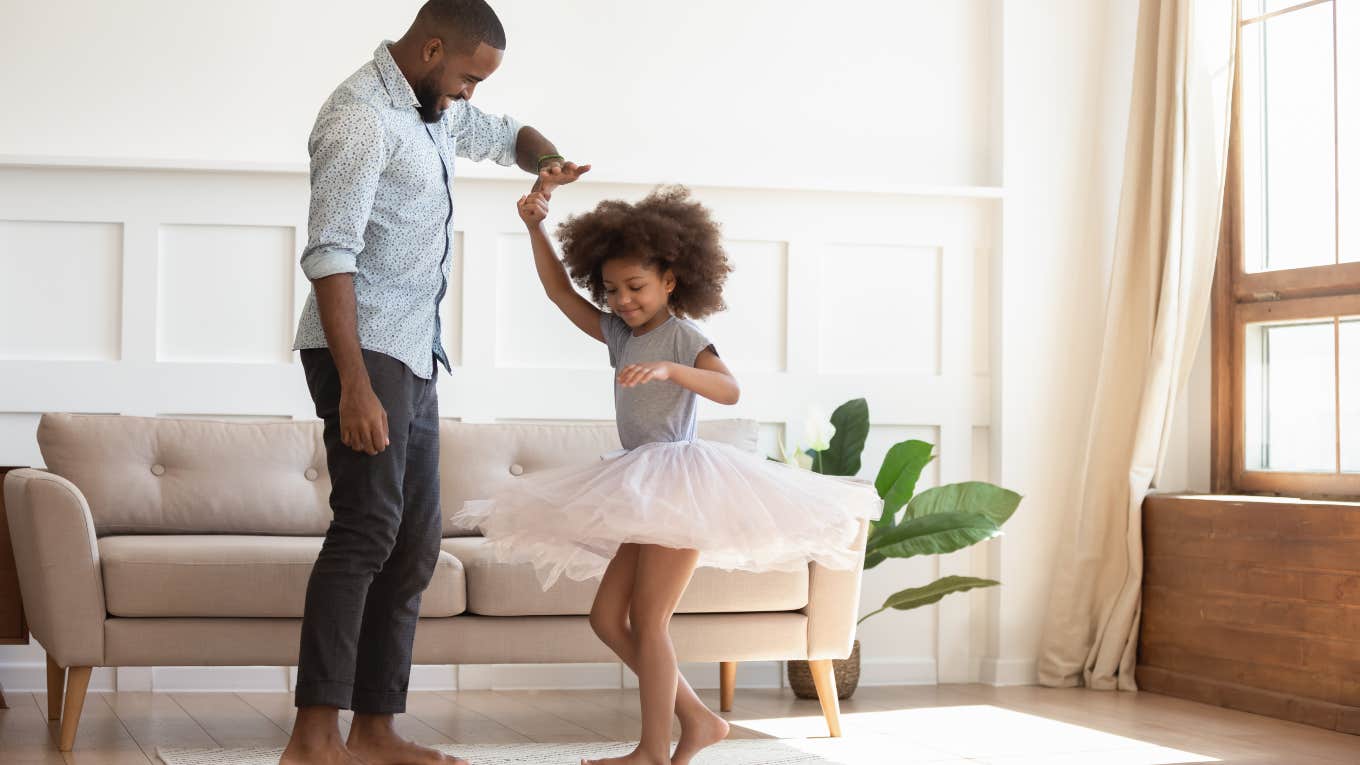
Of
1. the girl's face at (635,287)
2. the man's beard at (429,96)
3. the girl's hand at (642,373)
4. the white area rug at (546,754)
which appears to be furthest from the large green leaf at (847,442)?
the man's beard at (429,96)

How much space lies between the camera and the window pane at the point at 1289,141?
4.01 meters

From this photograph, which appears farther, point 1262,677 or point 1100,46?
point 1100,46

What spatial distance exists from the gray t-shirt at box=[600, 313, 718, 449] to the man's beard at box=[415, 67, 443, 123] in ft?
1.82

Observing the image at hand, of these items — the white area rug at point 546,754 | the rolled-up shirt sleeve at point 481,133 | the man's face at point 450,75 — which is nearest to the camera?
the man's face at point 450,75

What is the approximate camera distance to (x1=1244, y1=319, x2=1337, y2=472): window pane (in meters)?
3.96

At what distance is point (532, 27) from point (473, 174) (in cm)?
52

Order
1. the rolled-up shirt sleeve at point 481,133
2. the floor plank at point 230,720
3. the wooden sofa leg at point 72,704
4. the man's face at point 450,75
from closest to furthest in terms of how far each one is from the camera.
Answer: the man's face at point 450,75 → the rolled-up shirt sleeve at point 481,133 → the wooden sofa leg at point 72,704 → the floor plank at point 230,720

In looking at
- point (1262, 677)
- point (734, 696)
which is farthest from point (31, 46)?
point (1262, 677)

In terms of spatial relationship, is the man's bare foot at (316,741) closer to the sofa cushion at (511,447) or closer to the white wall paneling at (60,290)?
the sofa cushion at (511,447)

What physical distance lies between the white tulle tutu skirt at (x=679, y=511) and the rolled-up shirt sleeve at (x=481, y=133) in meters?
0.65

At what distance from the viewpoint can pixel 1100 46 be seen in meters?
4.45

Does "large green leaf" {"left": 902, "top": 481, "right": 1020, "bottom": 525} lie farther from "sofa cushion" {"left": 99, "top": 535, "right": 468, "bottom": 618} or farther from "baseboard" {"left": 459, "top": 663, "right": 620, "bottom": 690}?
"sofa cushion" {"left": 99, "top": 535, "right": 468, "bottom": 618}

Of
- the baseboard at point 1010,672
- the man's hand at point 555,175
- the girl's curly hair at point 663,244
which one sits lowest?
the baseboard at point 1010,672

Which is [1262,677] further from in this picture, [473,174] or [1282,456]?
[473,174]
